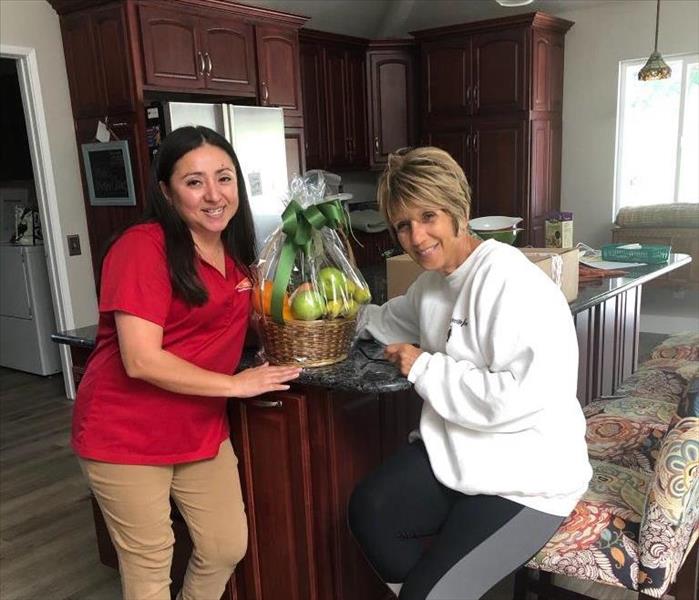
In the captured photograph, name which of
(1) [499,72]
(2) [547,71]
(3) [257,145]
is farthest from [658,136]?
(3) [257,145]

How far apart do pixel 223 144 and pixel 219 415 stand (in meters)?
0.66

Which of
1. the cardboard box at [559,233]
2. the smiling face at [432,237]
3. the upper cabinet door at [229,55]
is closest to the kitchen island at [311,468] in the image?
the smiling face at [432,237]

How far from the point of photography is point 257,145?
396 cm

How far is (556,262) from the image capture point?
2.04m

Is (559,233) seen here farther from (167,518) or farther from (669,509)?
(167,518)

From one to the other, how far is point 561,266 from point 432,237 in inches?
35.6

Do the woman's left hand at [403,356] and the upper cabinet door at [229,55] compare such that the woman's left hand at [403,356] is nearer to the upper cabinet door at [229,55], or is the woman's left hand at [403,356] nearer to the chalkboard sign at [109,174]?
the chalkboard sign at [109,174]

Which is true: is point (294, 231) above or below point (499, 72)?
below

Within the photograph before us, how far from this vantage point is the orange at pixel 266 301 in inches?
56.5

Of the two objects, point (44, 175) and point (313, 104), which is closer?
point (44, 175)

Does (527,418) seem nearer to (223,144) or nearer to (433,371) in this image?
(433,371)

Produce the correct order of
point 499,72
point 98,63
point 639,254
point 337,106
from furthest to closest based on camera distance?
point 337,106
point 499,72
point 98,63
point 639,254

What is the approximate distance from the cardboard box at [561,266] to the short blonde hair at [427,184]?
0.71 meters

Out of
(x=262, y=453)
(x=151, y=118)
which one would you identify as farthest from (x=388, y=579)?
(x=151, y=118)
